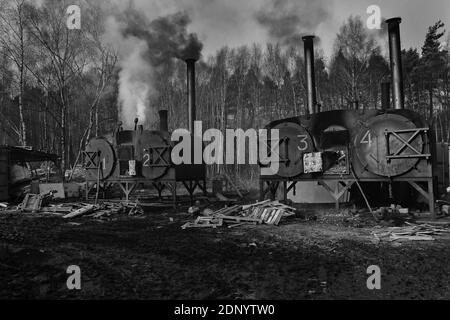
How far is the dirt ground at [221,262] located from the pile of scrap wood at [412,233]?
0.29m

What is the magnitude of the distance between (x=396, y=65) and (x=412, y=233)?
8280 mm

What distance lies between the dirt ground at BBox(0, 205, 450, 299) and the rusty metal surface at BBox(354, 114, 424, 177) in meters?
2.26

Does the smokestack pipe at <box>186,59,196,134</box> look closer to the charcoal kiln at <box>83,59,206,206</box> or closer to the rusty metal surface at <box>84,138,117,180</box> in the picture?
the charcoal kiln at <box>83,59,206,206</box>

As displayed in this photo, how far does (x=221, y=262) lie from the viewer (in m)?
7.00

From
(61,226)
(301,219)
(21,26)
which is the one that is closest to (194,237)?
(301,219)

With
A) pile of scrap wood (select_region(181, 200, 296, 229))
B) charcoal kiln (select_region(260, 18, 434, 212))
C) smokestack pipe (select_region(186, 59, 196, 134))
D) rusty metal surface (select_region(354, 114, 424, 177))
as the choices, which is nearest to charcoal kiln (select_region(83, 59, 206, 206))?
smokestack pipe (select_region(186, 59, 196, 134))

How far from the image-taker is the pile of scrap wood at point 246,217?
37.0 feet

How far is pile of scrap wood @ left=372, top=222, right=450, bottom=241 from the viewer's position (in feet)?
28.7

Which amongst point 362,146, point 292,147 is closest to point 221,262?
point 362,146

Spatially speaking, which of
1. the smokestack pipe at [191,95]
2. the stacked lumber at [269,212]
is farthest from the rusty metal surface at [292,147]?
the smokestack pipe at [191,95]

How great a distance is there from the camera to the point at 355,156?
42.0 feet

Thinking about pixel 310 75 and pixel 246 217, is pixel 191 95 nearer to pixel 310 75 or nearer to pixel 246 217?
pixel 310 75

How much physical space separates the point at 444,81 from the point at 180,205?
95.3 feet
